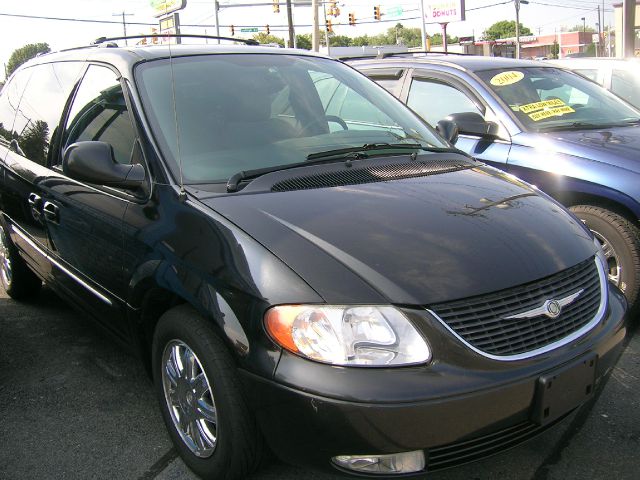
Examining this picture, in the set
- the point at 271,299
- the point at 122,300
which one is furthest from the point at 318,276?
the point at 122,300

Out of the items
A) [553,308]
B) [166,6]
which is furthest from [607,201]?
[166,6]

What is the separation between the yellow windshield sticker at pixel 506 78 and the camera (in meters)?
4.98

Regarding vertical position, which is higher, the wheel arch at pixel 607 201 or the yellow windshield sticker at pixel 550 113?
the yellow windshield sticker at pixel 550 113

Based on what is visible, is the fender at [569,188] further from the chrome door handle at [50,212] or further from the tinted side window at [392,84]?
the chrome door handle at [50,212]

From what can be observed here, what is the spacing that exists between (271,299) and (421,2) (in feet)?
109

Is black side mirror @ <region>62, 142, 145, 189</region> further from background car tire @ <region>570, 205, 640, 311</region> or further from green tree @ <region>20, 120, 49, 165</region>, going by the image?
background car tire @ <region>570, 205, 640, 311</region>

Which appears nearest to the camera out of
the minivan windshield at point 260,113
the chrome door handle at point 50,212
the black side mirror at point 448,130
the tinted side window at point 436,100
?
the minivan windshield at point 260,113

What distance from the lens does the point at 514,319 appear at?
7.13ft

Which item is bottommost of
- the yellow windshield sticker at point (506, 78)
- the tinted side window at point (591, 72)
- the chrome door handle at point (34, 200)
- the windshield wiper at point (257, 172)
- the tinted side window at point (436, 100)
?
the chrome door handle at point (34, 200)

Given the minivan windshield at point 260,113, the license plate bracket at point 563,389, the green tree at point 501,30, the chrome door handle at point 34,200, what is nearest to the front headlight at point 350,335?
the license plate bracket at point 563,389

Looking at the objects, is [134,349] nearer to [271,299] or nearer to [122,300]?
[122,300]

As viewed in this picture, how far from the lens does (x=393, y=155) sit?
124 inches

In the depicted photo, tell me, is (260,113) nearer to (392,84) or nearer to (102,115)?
(102,115)

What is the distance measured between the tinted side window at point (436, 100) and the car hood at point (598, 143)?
2.39ft
